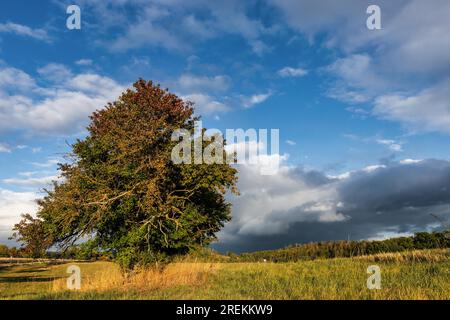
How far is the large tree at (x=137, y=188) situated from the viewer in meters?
20.8

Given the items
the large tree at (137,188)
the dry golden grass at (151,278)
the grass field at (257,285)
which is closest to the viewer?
the grass field at (257,285)

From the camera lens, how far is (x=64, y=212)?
21297mm

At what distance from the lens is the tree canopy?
20750 millimetres

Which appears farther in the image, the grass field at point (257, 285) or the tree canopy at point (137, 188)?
the tree canopy at point (137, 188)

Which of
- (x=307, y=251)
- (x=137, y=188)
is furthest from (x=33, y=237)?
→ (x=307, y=251)

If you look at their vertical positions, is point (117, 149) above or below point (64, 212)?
above

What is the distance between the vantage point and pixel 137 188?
21.0m

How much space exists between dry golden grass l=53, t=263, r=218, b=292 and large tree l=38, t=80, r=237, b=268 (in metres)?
0.93

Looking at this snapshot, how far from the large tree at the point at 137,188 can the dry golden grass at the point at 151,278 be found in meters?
0.93

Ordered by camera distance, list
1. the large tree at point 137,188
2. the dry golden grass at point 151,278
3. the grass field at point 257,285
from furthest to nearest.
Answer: the large tree at point 137,188 < the dry golden grass at point 151,278 < the grass field at point 257,285

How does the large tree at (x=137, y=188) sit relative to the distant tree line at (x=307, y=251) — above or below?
above
